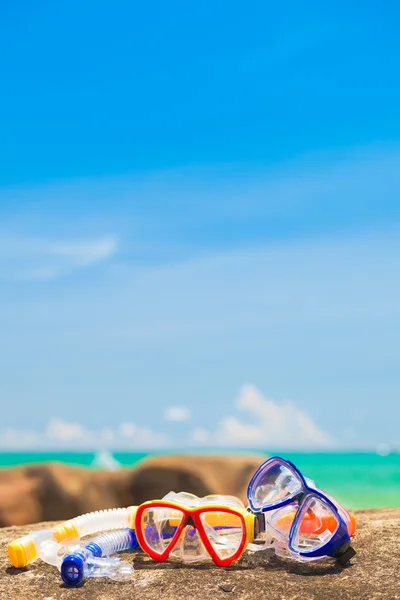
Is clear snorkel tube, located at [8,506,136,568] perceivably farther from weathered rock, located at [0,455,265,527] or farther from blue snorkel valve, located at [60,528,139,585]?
weathered rock, located at [0,455,265,527]

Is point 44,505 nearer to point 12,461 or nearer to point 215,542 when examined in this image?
point 215,542

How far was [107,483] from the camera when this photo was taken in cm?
1023

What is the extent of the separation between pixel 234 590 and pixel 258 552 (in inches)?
26.4

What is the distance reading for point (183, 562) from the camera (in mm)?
4227

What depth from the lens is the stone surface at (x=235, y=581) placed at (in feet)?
12.1

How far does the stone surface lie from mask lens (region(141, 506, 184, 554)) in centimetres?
11

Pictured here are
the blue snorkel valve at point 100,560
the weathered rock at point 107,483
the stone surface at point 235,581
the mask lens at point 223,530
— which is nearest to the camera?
the stone surface at point 235,581

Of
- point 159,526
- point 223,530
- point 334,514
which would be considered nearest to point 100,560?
point 159,526

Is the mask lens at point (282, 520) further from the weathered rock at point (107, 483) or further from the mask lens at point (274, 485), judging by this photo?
the weathered rock at point (107, 483)

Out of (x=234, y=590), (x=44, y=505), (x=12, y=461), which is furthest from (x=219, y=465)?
(x=12, y=461)

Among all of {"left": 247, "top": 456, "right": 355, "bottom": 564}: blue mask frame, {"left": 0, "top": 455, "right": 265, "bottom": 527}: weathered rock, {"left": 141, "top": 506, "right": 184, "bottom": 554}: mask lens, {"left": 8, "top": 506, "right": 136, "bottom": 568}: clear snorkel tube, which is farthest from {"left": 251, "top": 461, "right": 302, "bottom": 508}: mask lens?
{"left": 0, "top": 455, "right": 265, "bottom": 527}: weathered rock

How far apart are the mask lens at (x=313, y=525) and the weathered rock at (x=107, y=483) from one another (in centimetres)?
585

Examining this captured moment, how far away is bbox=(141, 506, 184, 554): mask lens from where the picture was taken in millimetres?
4195

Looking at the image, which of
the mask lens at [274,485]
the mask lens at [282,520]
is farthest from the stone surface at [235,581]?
the mask lens at [274,485]
